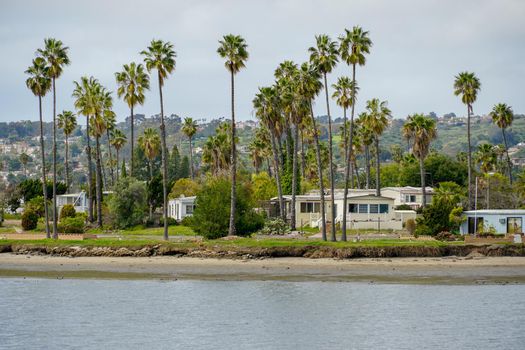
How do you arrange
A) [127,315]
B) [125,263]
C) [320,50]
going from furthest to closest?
[320,50]
[125,263]
[127,315]

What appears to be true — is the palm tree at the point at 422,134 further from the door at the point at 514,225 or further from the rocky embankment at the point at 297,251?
the rocky embankment at the point at 297,251

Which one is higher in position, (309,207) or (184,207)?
(184,207)

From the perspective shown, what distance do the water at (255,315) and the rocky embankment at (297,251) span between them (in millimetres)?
7519

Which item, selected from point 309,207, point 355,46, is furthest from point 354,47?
point 309,207

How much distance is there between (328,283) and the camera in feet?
175

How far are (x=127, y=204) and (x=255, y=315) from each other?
49751mm

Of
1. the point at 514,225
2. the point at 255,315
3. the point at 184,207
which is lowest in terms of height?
the point at 255,315

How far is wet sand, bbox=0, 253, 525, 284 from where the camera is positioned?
54594mm

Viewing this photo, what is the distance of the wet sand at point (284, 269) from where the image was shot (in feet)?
179

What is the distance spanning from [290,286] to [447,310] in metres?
10.2

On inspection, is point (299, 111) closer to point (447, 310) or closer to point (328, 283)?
point (328, 283)

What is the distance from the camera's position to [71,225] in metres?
85.9

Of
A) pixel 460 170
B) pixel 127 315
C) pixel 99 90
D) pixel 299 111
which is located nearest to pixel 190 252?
pixel 127 315

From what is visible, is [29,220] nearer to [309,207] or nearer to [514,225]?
[309,207]
